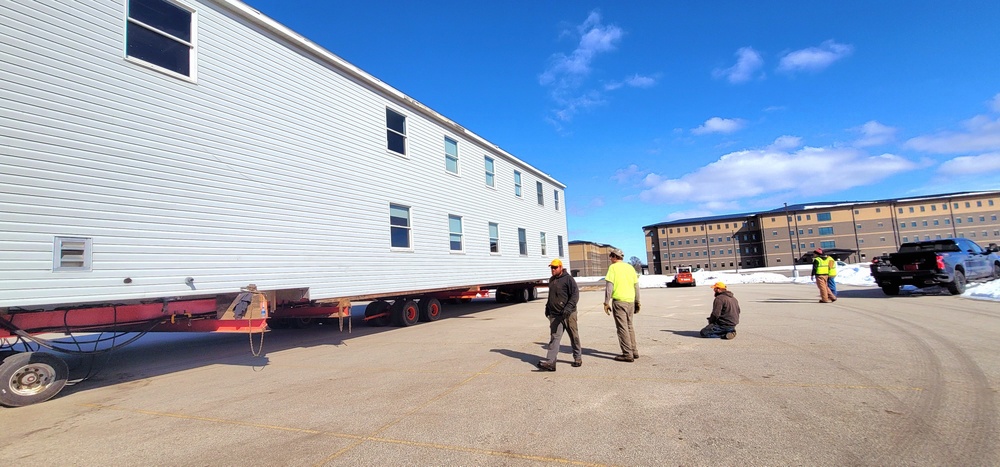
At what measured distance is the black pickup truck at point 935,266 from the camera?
1345cm

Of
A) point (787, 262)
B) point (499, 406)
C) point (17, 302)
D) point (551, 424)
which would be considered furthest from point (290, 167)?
point (787, 262)

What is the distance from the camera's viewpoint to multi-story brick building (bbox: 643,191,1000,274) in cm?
8431

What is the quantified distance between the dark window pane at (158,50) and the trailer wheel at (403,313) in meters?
7.51

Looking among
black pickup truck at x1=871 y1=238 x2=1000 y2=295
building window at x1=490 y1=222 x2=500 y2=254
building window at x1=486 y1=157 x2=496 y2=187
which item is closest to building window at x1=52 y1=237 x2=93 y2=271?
building window at x1=490 y1=222 x2=500 y2=254

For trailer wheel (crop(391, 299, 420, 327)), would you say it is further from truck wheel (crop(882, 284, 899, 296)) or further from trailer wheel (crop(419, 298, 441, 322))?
truck wheel (crop(882, 284, 899, 296))

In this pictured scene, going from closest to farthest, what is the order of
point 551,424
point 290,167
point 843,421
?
point 843,421 → point 551,424 → point 290,167

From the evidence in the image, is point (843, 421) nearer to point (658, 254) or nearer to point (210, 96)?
point (210, 96)

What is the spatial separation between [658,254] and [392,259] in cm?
10823

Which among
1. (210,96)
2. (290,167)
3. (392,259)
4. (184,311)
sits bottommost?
(184,311)

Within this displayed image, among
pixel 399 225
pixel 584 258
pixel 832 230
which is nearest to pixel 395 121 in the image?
pixel 399 225

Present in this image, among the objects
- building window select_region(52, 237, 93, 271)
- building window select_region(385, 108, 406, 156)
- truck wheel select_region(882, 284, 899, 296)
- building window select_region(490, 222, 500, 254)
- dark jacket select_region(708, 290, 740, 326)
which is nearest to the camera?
building window select_region(52, 237, 93, 271)

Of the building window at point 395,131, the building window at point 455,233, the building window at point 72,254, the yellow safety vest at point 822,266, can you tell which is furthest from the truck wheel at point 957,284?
the building window at point 72,254

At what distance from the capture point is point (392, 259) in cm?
1182

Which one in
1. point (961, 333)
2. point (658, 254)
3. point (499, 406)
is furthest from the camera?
point (658, 254)
